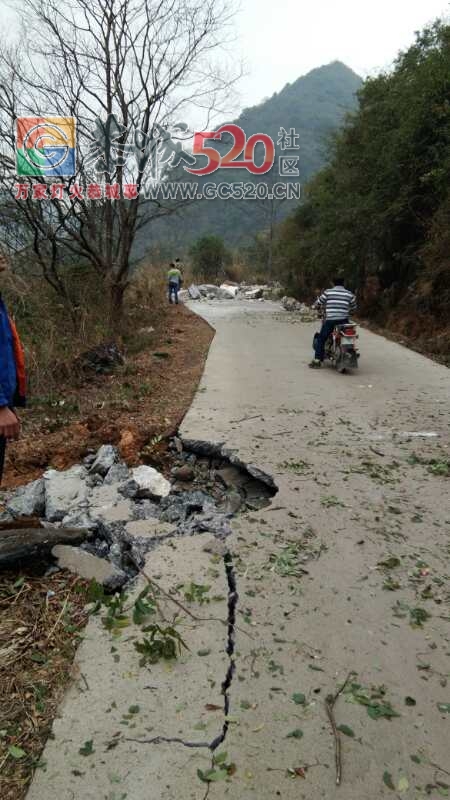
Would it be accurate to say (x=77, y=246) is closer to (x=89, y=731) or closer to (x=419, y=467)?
(x=419, y=467)

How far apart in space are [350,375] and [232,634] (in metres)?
5.75

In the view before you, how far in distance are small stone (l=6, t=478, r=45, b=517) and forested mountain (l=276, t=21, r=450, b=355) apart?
7.63 meters

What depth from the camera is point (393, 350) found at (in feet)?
31.2

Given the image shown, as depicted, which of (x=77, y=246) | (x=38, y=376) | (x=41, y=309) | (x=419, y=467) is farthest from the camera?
(x=77, y=246)

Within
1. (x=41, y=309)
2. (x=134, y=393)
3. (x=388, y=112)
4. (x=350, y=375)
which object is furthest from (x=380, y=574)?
(x=388, y=112)

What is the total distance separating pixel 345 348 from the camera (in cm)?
763

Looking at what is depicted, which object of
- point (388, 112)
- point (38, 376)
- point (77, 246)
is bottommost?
point (38, 376)

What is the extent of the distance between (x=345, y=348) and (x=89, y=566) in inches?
227

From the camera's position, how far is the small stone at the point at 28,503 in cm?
353

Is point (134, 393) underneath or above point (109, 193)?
underneath

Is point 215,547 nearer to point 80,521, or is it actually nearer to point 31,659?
point 80,521

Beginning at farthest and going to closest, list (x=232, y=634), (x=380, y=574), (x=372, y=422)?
(x=372, y=422), (x=380, y=574), (x=232, y=634)

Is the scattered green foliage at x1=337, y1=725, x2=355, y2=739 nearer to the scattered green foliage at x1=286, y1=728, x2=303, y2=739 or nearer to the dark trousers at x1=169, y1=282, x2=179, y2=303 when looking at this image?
the scattered green foliage at x1=286, y1=728, x2=303, y2=739

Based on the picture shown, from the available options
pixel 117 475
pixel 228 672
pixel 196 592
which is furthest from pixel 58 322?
Result: pixel 228 672
